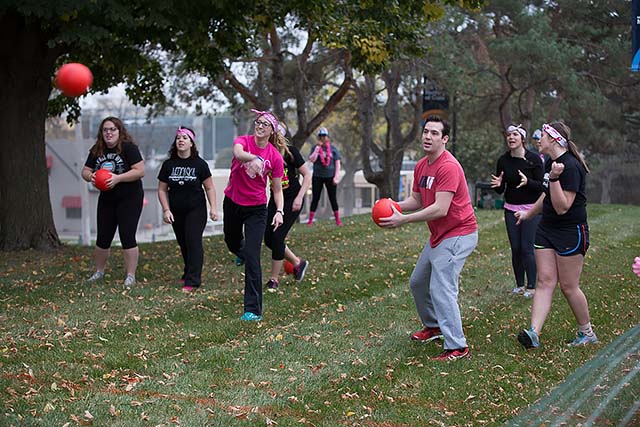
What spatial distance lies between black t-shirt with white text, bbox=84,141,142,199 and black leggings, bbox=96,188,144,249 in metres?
0.07

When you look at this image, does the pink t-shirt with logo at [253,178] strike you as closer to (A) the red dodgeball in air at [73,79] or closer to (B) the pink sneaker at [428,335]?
(A) the red dodgeball in air at [73,79]

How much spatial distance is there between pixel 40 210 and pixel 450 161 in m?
9.49

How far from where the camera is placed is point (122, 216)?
1025 centimetres

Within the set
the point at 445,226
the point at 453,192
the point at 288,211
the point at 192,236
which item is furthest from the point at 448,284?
the point at 192,236

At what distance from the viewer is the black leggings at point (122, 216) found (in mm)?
10250

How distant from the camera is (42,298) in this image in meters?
9.63

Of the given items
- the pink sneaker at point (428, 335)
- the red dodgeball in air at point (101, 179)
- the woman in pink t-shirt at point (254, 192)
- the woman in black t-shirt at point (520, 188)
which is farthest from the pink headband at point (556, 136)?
the red dodgeball in air at point (101, 179)

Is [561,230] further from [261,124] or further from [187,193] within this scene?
[187,193]

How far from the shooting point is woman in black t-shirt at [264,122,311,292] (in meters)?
10.2

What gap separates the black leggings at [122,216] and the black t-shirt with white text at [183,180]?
1.36 ft

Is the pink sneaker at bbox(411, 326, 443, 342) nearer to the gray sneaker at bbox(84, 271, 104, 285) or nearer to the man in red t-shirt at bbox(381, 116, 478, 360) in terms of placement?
the man in red t-shirt at bbox(381, 116, 478, 360)

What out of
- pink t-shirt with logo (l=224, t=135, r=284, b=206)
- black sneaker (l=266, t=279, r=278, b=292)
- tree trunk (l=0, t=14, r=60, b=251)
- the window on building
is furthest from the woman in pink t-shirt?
the window on building

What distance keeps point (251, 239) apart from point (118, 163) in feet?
8.26

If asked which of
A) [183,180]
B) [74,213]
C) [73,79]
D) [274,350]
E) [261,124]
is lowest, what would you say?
[74,213]
